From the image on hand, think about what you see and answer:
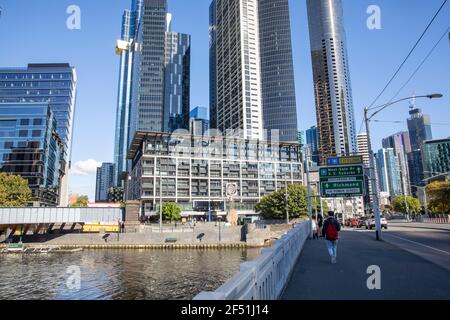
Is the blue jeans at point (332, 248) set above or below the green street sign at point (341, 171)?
below

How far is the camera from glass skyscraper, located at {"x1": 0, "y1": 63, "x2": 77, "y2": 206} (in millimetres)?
133750

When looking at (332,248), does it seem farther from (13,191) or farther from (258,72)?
(258,72)

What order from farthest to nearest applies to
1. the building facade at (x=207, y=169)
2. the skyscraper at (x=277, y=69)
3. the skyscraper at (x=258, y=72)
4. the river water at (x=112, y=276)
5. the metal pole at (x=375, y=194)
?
the skyscraper at (x=277, y=69) → the skyscraper at (x=258, y=72) → the building facade at (x=207, y=169) → the river water at (x=112, y=276) → the metal pole at (x=375, y=194)

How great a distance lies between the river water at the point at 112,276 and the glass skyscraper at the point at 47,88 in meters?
114

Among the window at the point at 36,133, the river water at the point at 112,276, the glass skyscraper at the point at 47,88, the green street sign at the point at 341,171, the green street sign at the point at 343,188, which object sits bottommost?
the river water at the point at 112,276

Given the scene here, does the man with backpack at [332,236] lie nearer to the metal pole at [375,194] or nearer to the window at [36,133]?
the metal pole at [375,194]

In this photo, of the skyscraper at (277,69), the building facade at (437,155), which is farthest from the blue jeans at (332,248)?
the skyscraper at (277,69)

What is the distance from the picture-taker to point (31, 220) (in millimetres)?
50469

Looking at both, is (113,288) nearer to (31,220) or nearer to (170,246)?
(170,246)

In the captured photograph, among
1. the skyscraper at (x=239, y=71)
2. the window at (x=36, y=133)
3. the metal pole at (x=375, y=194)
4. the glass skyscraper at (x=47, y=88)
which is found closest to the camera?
the metal pole at (x=375, y=194)

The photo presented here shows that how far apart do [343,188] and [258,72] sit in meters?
145

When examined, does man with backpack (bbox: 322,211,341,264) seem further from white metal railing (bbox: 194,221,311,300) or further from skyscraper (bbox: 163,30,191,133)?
skyscraper (bbox: 163,30,191,133)

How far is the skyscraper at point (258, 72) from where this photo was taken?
509 ft

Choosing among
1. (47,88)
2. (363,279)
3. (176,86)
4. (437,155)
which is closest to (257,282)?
(363,279)
